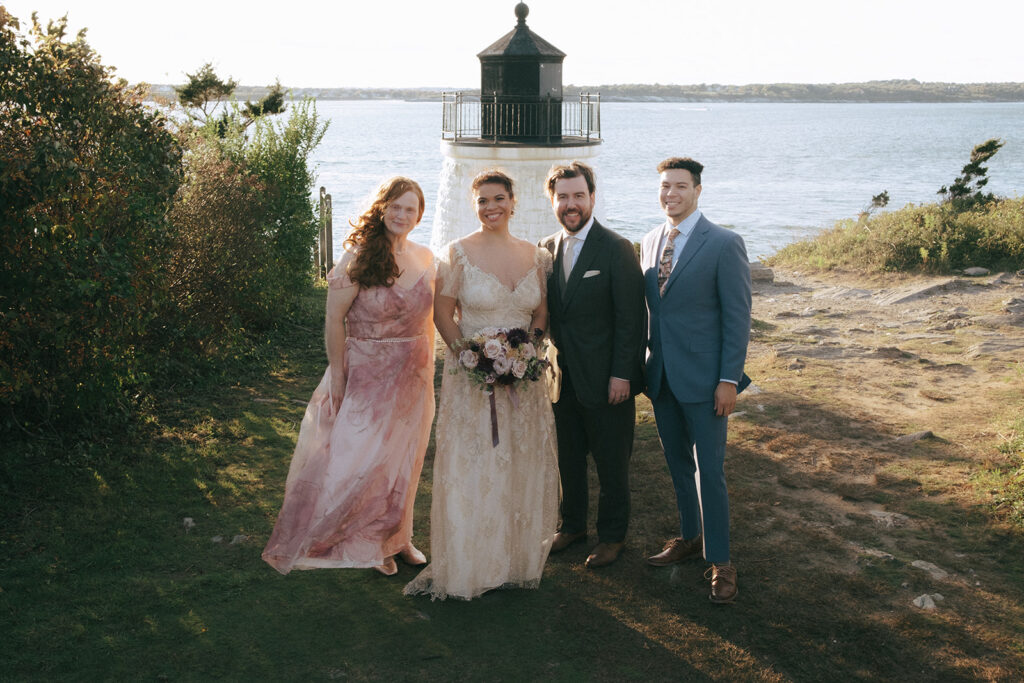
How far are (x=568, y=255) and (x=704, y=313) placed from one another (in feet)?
2.90

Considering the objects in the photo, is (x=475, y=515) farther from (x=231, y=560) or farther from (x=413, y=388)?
(x=231, y=560)

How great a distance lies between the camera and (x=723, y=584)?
512 cm

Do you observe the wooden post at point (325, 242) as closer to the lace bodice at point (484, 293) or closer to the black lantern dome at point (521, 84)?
the black lantern dome at point (521, 84)

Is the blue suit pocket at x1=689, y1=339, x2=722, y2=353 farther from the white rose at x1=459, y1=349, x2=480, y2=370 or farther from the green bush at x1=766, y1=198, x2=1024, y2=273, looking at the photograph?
the green bush at x1=766, y1=198, x2=1024, y2=273

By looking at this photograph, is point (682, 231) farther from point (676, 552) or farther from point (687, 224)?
point (676, 552)

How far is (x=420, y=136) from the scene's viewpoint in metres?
118

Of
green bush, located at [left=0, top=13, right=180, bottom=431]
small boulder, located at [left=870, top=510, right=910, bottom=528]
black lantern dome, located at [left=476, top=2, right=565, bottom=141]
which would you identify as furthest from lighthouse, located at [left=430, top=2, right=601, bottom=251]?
small boulder, located at [left=870, top=510, right=910, bottom=528]

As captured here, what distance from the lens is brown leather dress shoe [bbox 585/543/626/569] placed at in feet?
18.2

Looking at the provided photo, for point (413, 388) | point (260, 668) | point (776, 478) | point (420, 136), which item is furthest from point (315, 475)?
point (420, 136)

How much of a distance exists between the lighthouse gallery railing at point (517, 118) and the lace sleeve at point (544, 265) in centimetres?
855

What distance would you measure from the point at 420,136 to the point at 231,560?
116 m

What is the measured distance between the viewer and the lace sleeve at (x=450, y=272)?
17.2 ft

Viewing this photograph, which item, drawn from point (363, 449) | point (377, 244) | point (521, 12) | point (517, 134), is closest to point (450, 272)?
point (377, 244)

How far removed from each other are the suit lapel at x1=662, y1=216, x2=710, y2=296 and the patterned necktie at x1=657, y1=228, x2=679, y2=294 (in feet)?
0.23
